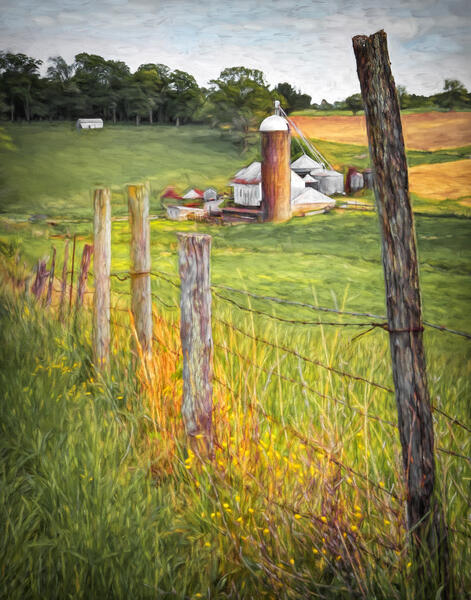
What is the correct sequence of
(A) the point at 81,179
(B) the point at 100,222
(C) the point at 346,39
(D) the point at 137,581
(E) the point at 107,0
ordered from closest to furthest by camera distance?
(D) the point at 137,581, (B) the point at 100,222, (C) the point at 346,39, (E) the point at 107,0, (A) the point at 81,179

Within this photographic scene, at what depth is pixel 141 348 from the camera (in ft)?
8.68

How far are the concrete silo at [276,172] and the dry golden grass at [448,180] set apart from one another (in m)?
0.81

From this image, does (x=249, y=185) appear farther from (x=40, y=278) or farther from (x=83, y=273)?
(x=40, y=278)

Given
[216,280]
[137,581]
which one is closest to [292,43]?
[216,280]

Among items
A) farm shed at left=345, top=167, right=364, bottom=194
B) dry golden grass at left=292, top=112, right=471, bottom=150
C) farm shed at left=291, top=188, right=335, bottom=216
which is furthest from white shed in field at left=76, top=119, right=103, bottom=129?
farm shed at left=345, top=167, right=364, bottom=194

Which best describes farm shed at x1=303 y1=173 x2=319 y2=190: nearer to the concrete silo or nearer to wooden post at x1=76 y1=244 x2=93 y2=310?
the concrete silo

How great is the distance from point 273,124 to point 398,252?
2.34m

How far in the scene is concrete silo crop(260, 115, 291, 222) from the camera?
357cm

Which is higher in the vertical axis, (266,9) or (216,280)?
(266,9)

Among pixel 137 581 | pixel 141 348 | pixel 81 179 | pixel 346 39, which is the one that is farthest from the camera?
pixel 81 179

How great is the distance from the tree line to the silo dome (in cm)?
5

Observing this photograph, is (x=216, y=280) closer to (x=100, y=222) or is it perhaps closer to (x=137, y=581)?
(x=100, y=222)

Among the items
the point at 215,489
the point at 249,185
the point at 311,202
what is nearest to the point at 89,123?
the point at 249,185

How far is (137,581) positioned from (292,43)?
288cm
